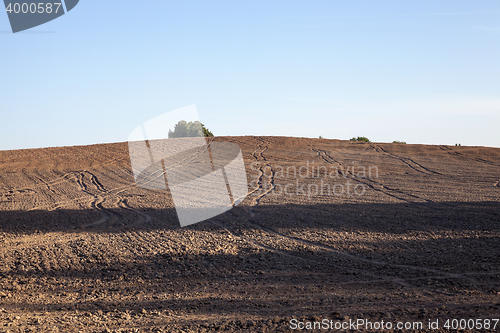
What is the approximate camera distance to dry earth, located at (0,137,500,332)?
17.0 ft

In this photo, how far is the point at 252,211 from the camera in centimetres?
1288

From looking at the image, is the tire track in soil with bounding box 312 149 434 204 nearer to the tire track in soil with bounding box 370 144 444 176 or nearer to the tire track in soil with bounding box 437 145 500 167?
the tire track in soil with bounding box 370 144 444 176

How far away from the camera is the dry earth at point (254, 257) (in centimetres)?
517

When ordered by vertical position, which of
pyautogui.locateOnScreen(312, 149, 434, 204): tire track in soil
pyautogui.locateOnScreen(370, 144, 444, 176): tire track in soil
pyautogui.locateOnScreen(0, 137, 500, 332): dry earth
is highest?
pyautogui.locateOnScreen(370, 144, 444, 176): tire track in soil

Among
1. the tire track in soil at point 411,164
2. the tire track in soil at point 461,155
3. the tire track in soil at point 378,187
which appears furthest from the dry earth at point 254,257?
the tire track in soil at point 461,155

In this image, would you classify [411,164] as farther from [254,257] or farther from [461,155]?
[254,257]

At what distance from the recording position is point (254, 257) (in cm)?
805

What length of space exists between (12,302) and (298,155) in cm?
2237

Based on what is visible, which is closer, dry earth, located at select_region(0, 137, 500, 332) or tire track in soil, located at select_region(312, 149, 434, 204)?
dry earth, located at select_region(0, 137, 500, 332)

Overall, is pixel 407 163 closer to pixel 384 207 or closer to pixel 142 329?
pixel 384 207

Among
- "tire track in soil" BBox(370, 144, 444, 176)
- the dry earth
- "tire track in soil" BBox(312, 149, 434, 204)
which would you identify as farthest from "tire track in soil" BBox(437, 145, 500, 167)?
"tire track in soil" BBox(312, 149, 434, 204)

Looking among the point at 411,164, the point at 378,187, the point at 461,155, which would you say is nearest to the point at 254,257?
the point at 378,187

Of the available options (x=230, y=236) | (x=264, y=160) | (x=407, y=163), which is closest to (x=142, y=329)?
(x=230, y=236)

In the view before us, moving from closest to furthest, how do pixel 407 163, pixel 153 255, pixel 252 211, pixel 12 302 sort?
pixel 12 302 < pixel 153 255 < pixel 252 211 < pixel 407 163
